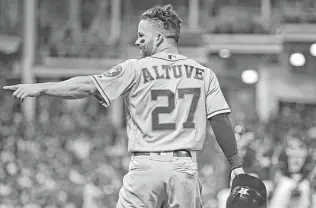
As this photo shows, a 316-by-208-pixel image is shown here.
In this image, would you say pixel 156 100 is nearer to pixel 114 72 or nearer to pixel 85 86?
pixel 114 72

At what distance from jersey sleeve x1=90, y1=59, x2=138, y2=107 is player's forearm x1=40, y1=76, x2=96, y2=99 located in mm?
41

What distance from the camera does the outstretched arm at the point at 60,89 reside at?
3981 millimetres

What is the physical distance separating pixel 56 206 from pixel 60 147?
3.17 metres

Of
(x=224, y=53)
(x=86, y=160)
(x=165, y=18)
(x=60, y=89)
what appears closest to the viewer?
(x=60, y=89)

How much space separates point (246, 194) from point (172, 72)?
75cm

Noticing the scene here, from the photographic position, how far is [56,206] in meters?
13.5

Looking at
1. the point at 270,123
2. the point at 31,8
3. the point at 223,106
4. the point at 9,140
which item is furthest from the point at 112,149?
the point at 223,106

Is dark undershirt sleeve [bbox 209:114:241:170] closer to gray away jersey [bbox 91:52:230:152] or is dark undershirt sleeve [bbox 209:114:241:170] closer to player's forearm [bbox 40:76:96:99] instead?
gray away jersey [bbox 91:52:230:152]

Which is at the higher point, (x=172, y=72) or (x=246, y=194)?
(x=172, y=72)

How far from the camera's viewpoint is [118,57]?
22.7m

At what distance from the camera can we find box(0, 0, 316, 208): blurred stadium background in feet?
56.3

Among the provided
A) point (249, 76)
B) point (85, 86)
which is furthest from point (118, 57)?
point (85, 86)

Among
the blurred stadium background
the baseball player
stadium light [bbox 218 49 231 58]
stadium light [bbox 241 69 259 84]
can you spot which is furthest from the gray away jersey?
stadium light [bbox 218 49 231 58]

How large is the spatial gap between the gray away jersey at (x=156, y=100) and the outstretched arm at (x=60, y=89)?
5 cm
